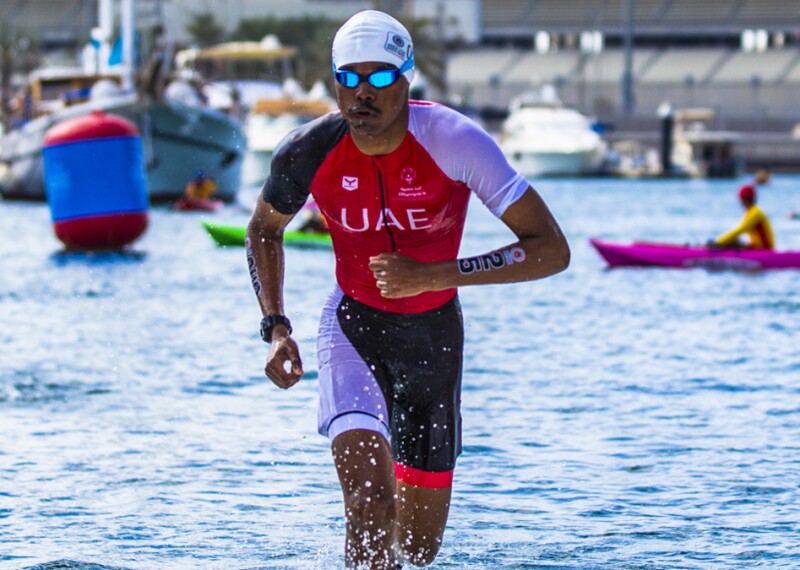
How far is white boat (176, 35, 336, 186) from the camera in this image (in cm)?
5662

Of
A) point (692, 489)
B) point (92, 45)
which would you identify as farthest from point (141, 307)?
point (92, 45)

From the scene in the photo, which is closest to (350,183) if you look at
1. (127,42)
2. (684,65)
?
(127,42)

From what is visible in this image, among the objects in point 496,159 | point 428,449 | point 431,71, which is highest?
point 496,159

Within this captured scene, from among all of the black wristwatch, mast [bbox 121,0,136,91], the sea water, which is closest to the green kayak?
the sea water

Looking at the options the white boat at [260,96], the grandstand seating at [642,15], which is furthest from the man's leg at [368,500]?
the grandstand seating at [642,15]

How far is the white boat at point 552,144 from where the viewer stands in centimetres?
6450

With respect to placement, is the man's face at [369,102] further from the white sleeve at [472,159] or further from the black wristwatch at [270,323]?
the black wristwatch at [270,323]

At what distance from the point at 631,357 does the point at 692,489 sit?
245 inches

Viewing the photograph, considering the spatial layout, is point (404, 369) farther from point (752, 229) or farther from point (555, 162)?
point (555, 162)

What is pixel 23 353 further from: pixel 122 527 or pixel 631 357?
pixel 122 527

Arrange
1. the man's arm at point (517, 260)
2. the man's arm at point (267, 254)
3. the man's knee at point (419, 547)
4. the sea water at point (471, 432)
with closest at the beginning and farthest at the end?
the man's arm at point (517, 260)
the man's arm at point (267, 254)
the man's knee at point (419, 547)
the sea water at point (471, 432)

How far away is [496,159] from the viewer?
5.64 meters

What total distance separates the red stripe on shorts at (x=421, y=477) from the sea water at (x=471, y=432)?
1136 millimetres

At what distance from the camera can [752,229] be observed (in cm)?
2236
